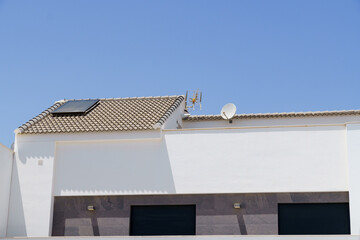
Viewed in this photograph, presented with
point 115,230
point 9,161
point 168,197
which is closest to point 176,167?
point 168,197

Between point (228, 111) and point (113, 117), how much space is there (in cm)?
561

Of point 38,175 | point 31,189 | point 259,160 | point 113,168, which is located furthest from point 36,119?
point 259,160

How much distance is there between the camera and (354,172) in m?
26.8

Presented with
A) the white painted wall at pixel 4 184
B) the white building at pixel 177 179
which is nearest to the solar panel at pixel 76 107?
the white building at pixel 177 179

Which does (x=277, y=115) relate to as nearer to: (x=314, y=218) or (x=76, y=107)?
(x=314, y=218)

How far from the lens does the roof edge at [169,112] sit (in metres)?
29.0

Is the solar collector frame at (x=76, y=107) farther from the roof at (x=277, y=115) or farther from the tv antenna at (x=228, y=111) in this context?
the tv antenna at (x=228, y=111)

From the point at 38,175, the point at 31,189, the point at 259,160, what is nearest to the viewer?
the point at 259,160

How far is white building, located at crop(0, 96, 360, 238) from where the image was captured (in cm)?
2723

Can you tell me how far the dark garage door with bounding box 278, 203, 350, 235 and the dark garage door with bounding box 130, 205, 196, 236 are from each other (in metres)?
3.75

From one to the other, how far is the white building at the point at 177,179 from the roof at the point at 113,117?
0.32 ft

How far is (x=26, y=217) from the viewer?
2908cm

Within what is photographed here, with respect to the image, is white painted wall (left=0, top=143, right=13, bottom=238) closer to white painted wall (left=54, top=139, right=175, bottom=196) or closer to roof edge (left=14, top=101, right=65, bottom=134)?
roof edge (left=14, top=101, right=65, bottom=134)

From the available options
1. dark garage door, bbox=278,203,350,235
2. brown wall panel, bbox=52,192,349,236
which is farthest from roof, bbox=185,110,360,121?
dark garage door, bbox=278,203,350,235
